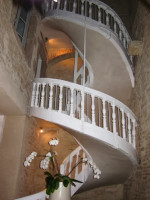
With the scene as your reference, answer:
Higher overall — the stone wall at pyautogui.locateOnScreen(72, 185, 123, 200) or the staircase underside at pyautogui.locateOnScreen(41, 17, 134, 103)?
the staircase underside at pyautogui.locateOnScreen(41, 17, 134, 103)

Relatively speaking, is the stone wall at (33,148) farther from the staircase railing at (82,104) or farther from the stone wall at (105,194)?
the stone wall at (105,194)

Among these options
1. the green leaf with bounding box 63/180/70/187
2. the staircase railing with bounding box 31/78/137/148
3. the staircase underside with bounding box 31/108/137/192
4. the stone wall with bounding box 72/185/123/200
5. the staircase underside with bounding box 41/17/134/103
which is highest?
the staircase underside with bounding box 41/17/134/103

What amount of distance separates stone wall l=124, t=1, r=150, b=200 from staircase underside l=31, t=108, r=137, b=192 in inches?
9.4

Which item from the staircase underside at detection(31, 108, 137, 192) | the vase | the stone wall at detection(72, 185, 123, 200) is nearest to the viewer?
the vase

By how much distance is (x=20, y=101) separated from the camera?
3889 millimetres

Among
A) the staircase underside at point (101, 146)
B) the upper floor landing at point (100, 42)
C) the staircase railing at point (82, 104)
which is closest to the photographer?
the staircase underside at point (101, 146)

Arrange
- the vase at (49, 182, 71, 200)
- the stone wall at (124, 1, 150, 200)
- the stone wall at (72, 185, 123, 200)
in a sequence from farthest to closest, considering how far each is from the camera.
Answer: the stone wall at (72, 185, 123, 200) < the stone wall at (124, 1, 150, 200) < the vase at (49, 182, 71, 200)

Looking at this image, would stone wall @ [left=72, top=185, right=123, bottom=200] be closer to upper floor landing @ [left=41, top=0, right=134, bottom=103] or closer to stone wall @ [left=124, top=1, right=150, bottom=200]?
stone wall @ [left=124, top=1, right=150, bottom=200]

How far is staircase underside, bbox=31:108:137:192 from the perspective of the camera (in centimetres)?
352

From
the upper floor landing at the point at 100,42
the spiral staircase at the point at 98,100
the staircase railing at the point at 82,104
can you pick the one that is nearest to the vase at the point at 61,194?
the spiral staircase at the point at 98,100

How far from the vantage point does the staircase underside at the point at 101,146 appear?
3.52 meters

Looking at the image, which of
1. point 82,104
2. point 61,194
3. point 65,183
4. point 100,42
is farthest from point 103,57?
point 61,194

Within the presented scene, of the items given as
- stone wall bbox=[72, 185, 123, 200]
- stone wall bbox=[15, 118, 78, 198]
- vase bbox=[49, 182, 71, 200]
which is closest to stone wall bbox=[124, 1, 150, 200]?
stone wall bbox=[72, 185, 123, 200]

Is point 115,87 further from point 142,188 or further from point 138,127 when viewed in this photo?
point 142,188
